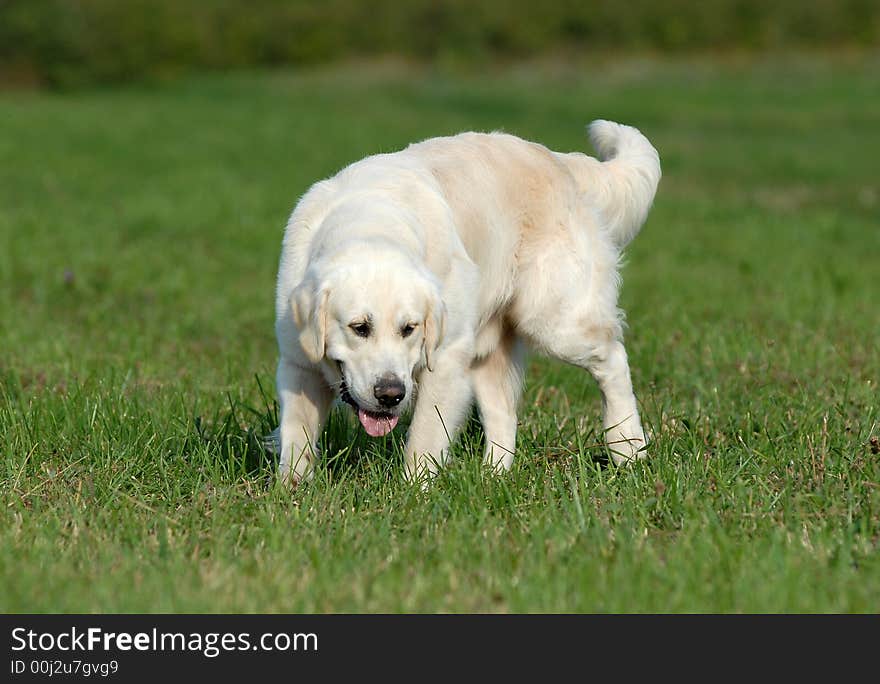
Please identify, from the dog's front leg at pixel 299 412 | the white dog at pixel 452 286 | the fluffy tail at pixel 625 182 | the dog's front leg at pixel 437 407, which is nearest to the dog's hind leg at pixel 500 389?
the white dog at pixel 452 286

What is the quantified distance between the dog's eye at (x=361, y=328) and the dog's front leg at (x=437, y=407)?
0.52 metres

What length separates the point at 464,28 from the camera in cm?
4219

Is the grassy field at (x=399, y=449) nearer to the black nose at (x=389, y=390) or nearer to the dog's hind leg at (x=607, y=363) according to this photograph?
the dog's hind leg at (x=607, y=363)

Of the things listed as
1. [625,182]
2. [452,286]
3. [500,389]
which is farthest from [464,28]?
[452,286]

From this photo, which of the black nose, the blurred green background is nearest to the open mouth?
the black nose

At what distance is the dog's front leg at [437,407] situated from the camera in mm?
4523

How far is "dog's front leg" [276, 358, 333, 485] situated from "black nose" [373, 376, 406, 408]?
1.52 ft

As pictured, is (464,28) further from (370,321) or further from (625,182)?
(370,321)

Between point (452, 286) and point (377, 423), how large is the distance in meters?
0.64

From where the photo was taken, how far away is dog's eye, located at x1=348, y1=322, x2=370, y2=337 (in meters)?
4.00

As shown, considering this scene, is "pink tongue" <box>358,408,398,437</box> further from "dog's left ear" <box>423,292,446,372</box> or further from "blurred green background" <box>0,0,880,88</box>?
"blurred green background" <box>0,0,880,88</box>
